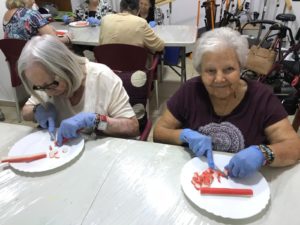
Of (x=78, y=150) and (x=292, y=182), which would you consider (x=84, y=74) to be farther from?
(x=292, y=182)

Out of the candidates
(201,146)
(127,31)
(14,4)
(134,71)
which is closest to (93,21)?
(14,4)

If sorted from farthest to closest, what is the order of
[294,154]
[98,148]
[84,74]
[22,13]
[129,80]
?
[22,13] → [129,80] → [84,74] → [98,148] → [294,154]

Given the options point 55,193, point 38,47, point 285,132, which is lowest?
point 55,193

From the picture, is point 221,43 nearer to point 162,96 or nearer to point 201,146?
point 201,146

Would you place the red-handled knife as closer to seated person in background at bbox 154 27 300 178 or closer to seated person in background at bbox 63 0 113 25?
seated person in background at bbox 154 27 300 178

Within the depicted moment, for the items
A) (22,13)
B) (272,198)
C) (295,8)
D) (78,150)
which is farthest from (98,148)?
(295,8)

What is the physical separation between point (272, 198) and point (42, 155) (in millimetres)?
794

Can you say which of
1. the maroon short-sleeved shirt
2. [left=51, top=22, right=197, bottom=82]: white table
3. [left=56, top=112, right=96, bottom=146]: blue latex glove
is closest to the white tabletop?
[left=51, top=22, right=197, bottom=82]: white table

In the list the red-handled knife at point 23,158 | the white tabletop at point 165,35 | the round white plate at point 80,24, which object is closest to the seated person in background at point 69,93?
the red-handled knife at point 23,158

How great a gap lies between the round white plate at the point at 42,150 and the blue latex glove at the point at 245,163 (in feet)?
1.83

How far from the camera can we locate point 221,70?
3.40 feet

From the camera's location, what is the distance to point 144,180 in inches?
35.3

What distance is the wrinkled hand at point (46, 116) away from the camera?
118cm

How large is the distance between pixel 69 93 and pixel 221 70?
663 mm
